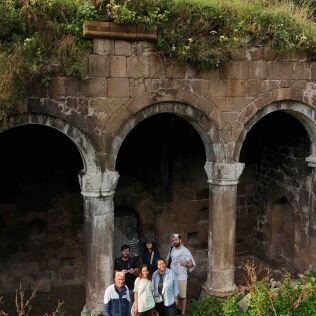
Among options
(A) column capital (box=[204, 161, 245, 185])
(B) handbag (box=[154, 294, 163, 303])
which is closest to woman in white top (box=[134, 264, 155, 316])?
(B) handbag (box=[154, 294, 163, 303])

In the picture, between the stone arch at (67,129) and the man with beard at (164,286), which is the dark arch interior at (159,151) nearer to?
the stone arch at (67,129)

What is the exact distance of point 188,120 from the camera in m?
7.59

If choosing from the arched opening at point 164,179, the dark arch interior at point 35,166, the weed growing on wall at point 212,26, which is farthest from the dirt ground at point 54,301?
the weed growing on wall at point 212,26

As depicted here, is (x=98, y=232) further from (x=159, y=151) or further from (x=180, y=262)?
(x=159, y=151)

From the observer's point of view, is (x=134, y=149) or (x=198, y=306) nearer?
(x=198, y=306)

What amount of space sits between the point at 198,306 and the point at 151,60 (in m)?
4.06

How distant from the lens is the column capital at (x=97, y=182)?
6855 millimetres

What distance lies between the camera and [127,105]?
272 inches

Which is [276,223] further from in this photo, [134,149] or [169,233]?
[134,149]

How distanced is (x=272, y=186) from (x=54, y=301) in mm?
5400

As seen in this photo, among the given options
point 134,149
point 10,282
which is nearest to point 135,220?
point 134,149

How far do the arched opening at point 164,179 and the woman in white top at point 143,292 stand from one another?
351 centimetres

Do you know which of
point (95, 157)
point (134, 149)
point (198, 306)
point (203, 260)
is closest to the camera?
point (95, 157)

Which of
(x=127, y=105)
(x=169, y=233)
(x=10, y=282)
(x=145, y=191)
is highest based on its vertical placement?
(x=127, y=105)
